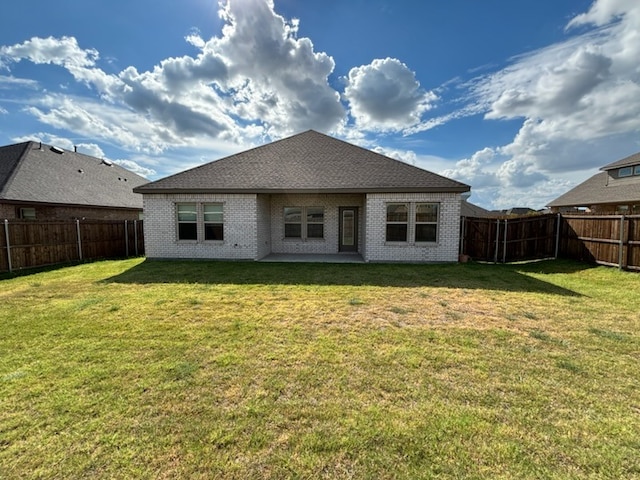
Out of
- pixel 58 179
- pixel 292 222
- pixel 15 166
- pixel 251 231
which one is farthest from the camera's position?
pixel 58 179

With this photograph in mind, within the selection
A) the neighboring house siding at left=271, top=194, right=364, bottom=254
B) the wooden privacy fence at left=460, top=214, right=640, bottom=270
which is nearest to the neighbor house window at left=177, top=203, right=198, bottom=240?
the neighboring house siding at left=271, top=194, right=364, bottom=254

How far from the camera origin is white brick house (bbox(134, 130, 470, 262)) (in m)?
10.7

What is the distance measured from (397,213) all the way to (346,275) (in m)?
3.62

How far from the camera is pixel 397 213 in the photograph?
10.9 m

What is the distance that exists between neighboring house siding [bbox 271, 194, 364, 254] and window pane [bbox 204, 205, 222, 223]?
2.50 meters

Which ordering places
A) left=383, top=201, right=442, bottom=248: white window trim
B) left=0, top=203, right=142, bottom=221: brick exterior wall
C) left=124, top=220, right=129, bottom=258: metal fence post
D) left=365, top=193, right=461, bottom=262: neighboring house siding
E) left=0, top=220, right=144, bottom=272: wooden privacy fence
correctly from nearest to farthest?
1. left=0, top=220, right=144, bottom=272: wooden privacy fence
2. left=365, top=193, right=461, bottom=262: neighboring house siding
3. left=383, top=201, right=442, bottom=248: white window trim
4. left=0, top=203, right=142, bottom=221: brick exterior wall
5. left=124, top=220, right=129, bottom=258: metal fence post

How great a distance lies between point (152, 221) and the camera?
37.3ft

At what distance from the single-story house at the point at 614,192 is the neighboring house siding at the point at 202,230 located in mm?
21367

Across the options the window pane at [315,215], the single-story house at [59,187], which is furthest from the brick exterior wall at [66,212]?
the window pane at [315,215]

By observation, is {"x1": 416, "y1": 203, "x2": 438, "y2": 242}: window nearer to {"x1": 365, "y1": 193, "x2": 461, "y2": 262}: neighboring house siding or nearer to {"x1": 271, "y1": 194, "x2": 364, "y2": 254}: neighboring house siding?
{"x1": 365, "y1": 193, "x2": 461, "y2": 262}: neighboring house siding

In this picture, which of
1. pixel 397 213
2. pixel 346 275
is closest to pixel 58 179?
pixel 346 275

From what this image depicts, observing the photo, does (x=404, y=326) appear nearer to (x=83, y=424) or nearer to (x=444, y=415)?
(x=444, y=415)

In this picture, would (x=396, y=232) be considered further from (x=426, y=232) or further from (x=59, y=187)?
(x=59, y=187)

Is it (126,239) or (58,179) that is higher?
(58,179)
